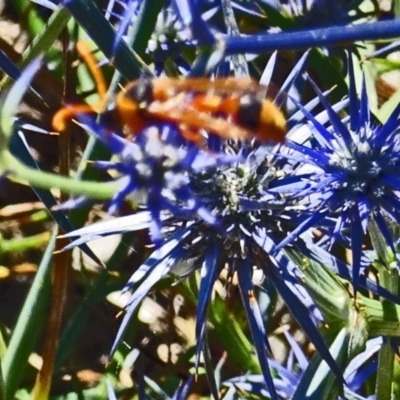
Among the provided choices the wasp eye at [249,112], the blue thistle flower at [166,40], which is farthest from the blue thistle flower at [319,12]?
the wasp eye at [249,112]

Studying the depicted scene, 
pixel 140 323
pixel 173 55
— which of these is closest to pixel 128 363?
pixel 140 323

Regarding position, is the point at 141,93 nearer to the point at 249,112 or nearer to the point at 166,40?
the point at 249,112

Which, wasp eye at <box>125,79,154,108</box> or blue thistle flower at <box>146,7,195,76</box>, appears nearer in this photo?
wasp eye at <box>125,79,154,108</box>

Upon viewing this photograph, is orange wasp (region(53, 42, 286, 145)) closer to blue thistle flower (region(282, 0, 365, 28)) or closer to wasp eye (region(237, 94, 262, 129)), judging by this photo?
wasp eye (region(237, 94, 262, 129))

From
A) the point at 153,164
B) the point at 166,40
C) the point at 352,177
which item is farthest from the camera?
the point at 166,40

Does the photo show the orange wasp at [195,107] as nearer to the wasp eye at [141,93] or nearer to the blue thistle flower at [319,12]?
the wasp eye at [141,93]

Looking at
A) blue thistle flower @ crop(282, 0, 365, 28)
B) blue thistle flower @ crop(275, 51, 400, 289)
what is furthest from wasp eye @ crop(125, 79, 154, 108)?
blue thistle flower @ crop(282, 0, 365, 28)

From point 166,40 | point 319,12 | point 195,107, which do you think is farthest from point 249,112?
point 319,12

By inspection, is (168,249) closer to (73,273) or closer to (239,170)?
(239,170)
